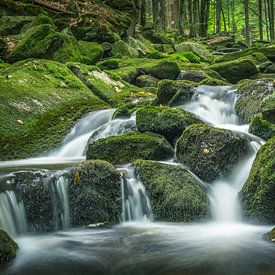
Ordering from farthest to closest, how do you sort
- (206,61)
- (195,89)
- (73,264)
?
1. (206,61)
2. (195,89)
3. (73,264)

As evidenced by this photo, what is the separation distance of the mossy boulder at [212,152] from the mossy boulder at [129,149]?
2.11 ft

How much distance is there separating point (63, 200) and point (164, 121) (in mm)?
3029

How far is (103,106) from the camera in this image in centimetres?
1187

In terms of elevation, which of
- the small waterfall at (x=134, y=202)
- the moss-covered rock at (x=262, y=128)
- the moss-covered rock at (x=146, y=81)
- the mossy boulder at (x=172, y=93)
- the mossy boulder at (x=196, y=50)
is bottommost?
the small waterfall at (x=134, y=202)

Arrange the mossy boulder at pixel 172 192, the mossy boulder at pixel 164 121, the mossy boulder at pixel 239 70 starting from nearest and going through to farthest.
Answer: the mossy boulder at pixel 172 192, the mossy boulder at pixel 164 121, the mossy boulder at pixel 239 70

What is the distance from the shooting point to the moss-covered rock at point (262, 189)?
19.2ft

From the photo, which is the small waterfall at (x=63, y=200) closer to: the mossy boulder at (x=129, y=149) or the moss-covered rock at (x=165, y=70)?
the mossy boulder at (x=129, y=149)

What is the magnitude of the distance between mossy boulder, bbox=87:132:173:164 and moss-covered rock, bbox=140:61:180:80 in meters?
7.25

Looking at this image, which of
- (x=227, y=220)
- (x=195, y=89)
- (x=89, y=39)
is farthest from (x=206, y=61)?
(x=227, y=220)

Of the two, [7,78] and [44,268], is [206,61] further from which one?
[44,268]

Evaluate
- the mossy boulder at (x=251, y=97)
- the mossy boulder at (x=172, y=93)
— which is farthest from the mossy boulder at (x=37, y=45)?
the mossy boulder at (x=251, y=97)

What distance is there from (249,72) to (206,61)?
6.98m

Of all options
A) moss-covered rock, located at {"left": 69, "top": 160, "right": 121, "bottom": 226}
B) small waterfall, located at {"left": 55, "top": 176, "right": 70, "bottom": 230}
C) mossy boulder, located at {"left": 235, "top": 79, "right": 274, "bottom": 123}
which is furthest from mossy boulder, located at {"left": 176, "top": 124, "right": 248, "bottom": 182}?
mossy boulder, located at {"left": 235, "top": 79, "right": 274, "bottom": 123}

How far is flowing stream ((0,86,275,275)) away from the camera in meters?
4.72
